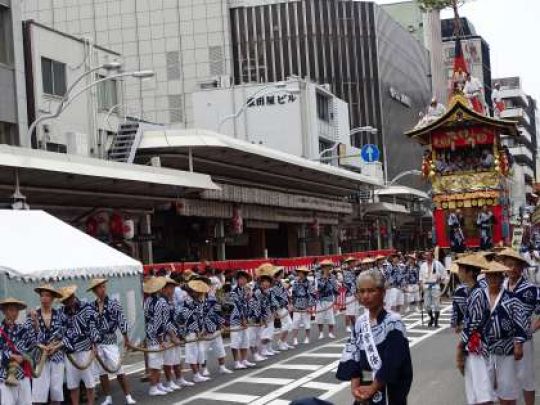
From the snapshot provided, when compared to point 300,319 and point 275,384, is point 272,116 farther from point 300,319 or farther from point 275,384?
point 275,384

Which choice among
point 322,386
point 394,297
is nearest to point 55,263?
point 322,386

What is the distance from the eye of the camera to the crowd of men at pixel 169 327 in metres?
11.1

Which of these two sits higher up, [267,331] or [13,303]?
[13,303]

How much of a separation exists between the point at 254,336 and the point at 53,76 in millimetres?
20998

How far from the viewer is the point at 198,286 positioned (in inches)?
625

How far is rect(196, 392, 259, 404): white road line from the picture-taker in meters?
13.3

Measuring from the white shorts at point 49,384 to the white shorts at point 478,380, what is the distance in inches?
221

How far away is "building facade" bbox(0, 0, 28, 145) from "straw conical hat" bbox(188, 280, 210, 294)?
17565mm

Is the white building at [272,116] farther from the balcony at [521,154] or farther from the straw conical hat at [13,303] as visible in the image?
the balcony at [521,154]

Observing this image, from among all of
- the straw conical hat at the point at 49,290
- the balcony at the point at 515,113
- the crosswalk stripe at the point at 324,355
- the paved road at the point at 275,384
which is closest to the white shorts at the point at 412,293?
the paved road at the point at 275,384

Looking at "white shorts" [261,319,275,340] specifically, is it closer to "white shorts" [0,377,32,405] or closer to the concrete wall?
"white shorts" [0,377,32,405]

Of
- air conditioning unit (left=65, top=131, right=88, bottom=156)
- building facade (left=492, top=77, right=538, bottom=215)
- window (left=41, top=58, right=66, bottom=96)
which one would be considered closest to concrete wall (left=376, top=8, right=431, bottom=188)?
building facade (left=492, top=77, right=538, bottom=215)

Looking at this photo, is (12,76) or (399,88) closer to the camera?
(12,76)

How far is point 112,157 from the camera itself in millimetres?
35062
